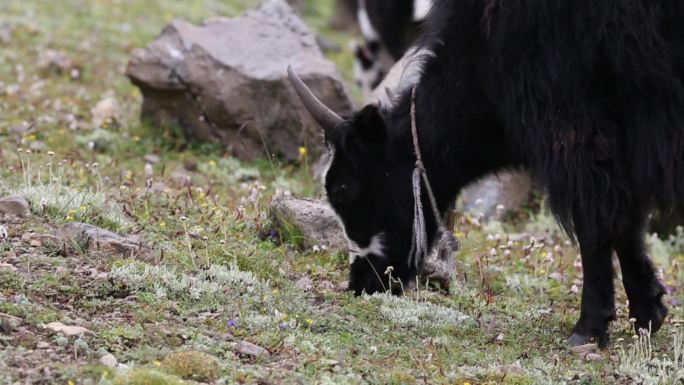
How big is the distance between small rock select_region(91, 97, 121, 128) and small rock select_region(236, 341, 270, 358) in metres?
5.74

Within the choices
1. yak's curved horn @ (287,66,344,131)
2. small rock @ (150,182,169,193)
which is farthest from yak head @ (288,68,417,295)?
small rock @ (150,182,169,193)

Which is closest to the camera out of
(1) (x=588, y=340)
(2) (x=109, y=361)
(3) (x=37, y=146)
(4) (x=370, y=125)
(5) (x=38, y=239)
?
(2) (x=109, y=361)

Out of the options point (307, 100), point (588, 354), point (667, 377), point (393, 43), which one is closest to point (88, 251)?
point (307, 100)

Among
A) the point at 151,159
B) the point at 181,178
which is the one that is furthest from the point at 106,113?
the point at 181,178

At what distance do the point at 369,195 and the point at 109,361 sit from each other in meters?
2.30

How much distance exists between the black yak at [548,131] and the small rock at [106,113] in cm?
445

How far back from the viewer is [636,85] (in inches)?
208

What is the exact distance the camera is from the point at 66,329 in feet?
14.9

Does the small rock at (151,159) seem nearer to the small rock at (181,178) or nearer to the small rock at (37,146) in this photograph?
the small rock at (181,178)

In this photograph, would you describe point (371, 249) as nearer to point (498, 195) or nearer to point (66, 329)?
point (66, 329)

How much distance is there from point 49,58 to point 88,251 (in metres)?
6.65

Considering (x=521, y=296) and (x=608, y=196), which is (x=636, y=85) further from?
(x=521, y=296)

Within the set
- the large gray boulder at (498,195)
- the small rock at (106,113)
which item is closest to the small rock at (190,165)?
the small rock at (106,113)

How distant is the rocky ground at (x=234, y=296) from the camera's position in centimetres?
455
